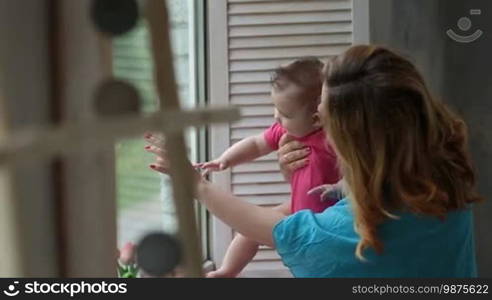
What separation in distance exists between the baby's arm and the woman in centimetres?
24

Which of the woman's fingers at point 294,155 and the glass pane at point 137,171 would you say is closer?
the glass pane at point 137,171

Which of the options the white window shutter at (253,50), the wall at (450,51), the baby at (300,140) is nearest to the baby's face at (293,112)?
the baby at (300,140)

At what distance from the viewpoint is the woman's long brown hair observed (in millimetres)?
862

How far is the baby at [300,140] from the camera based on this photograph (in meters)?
1.06

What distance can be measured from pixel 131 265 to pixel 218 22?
27.5 inches

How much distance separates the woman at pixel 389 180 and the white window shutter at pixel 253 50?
0.30 m

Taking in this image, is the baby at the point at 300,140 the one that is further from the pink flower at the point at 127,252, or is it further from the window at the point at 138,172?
the pink flower at the point at 127,252

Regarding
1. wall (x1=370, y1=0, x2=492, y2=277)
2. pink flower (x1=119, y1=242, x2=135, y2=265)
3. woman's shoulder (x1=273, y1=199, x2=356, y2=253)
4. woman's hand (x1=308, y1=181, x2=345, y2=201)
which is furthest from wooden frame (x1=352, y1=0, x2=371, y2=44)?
pink flower (x1=119, y1=242, x2=135, y2=265)

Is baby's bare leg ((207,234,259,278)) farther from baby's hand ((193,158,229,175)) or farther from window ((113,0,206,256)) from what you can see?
window ((113,0,206,256))

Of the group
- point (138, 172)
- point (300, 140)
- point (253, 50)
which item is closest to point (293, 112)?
point (300, 140)

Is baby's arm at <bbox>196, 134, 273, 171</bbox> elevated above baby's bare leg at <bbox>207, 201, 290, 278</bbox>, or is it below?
above

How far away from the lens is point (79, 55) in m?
0.37

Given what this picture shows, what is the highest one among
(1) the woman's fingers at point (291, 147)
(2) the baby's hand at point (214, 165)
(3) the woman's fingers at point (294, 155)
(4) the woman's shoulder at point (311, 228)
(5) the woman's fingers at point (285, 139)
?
(5) the woman's fingers at point (285, 139)

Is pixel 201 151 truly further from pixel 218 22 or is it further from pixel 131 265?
pixel 131 265
